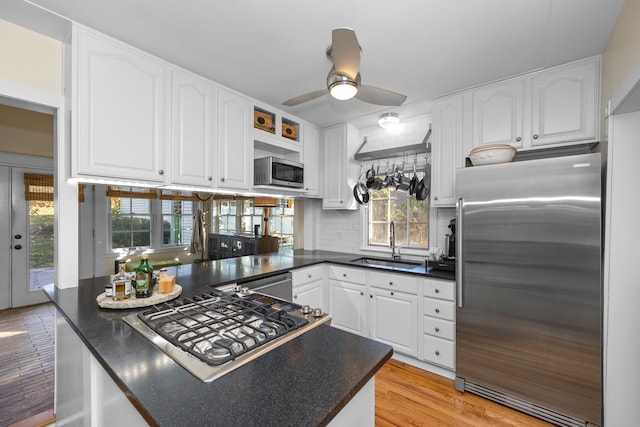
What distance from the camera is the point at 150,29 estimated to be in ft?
5.63

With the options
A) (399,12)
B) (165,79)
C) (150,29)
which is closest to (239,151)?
(165,79)

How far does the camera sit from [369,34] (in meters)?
1.73

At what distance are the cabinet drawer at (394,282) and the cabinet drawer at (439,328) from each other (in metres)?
0.25

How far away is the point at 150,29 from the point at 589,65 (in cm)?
296

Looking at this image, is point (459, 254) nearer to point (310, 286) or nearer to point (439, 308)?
point (439, 308)

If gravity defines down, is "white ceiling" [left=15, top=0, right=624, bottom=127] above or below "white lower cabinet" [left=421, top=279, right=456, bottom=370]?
above

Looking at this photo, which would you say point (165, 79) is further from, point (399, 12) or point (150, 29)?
point (399, 12)

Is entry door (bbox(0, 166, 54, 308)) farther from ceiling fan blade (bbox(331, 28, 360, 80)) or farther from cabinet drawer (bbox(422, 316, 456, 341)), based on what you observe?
cabinet drawer (bbox(422, 316, 456, 341))

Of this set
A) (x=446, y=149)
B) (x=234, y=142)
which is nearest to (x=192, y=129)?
(x=234, y=142)

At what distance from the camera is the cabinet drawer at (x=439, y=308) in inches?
89.5

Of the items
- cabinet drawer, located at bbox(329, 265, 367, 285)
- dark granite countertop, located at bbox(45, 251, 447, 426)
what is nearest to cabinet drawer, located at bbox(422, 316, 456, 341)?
cabinet drawer, located at bbox(329, 265, 367, 285)

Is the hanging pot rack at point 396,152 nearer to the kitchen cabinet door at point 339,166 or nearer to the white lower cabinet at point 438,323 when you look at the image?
the kitchen cabinet door at point 339,166

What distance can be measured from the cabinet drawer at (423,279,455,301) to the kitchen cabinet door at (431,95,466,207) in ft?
2.29

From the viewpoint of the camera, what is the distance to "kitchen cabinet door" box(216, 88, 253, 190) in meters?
2.43
